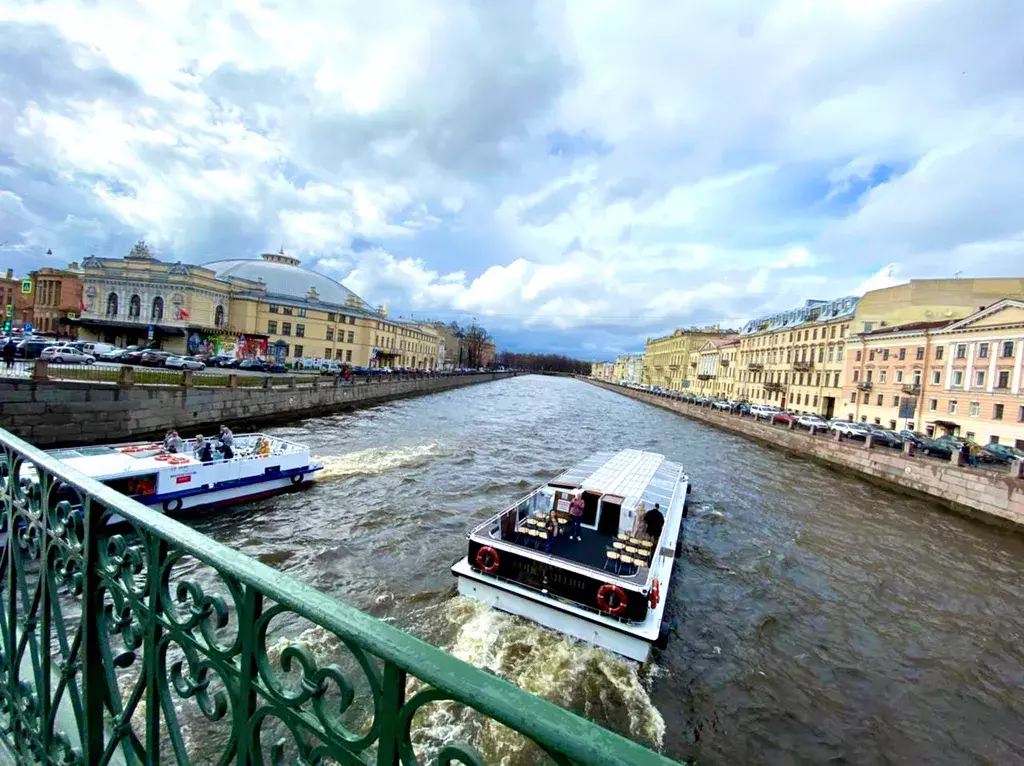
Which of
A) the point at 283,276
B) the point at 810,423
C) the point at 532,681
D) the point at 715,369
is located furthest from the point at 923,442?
the point at 283,276

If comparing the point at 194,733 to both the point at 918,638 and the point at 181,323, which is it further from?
the point at 181,323

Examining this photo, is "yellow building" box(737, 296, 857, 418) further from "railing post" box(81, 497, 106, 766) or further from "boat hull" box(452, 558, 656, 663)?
"railing post" box(81, 497, 106, 766)

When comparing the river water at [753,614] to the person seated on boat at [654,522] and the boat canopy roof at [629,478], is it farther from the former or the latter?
the boat canopy roof at [629,478]

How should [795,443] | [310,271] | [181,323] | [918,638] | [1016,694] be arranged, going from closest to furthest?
[1016,694], [918,638], [795,443], [181,323], [310,271]

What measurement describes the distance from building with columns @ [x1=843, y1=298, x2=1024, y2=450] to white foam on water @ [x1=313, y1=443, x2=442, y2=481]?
35344 millimetres

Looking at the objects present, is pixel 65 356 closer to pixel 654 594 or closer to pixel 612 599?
pixel 612 599

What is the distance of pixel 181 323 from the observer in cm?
5481

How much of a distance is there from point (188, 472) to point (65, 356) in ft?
84.2

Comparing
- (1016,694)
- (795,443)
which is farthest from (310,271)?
(1016,694)

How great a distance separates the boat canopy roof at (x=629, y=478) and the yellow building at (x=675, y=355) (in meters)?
85.0

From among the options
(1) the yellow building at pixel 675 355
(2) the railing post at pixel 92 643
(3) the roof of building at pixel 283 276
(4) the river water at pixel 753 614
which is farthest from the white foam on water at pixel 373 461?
(1) the yellow building at pixel 675 355

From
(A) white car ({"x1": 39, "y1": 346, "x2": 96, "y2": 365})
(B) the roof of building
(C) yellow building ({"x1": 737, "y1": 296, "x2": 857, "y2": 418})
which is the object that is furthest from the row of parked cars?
(B) the roof of building

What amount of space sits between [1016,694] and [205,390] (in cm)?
3044

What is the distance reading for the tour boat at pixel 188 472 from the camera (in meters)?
12.4
